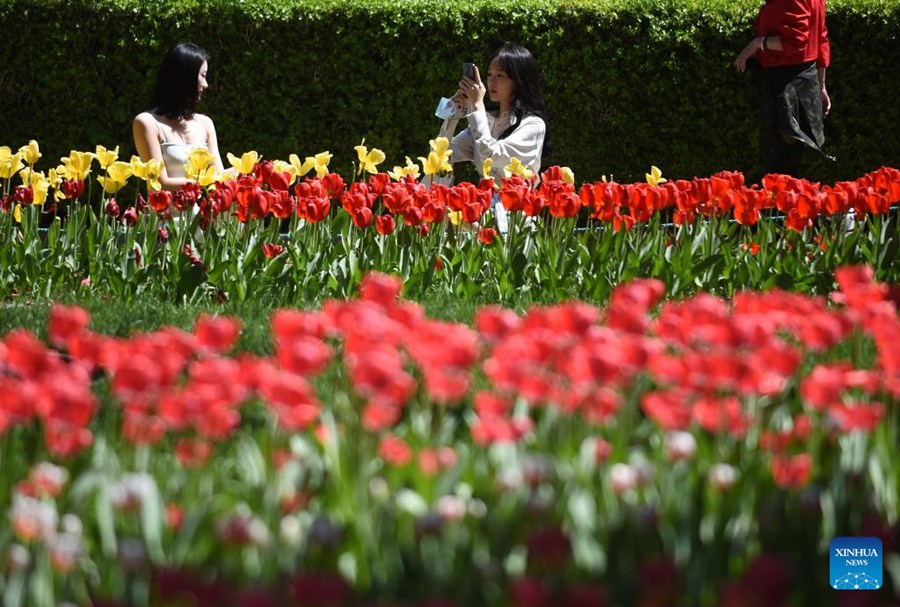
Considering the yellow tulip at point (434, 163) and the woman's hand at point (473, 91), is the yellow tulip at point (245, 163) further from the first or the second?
the woman's hand at point (473, 91)

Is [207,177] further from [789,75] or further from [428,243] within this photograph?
[789,75]

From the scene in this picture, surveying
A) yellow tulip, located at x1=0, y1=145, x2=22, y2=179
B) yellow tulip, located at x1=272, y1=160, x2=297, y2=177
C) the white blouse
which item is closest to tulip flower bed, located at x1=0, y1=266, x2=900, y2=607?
yellow tulip, located at x1=272, y1=160, x2=297, y2=177


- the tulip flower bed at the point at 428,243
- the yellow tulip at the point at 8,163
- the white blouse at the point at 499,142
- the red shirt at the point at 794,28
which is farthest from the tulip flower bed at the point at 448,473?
the red shirt at the point at 794,28

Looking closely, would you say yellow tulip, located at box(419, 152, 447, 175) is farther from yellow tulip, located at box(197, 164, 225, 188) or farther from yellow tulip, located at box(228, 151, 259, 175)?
yellow tulip, located at box(197, 164, 225, 188)

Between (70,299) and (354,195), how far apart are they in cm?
Result: 106

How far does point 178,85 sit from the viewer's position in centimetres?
643

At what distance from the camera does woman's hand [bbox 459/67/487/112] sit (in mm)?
6027

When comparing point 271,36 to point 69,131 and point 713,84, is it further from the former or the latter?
point 713,84

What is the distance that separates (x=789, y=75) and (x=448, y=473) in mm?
6527

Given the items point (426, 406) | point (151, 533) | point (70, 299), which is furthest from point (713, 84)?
point (151, 533)

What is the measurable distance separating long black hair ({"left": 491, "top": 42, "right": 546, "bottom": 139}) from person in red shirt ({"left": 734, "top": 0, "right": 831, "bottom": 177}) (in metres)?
2.04

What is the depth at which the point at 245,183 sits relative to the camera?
16.4 ft

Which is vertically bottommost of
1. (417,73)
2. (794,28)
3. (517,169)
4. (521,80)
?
(517,169)

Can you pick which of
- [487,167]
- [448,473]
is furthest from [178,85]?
[448,473]
